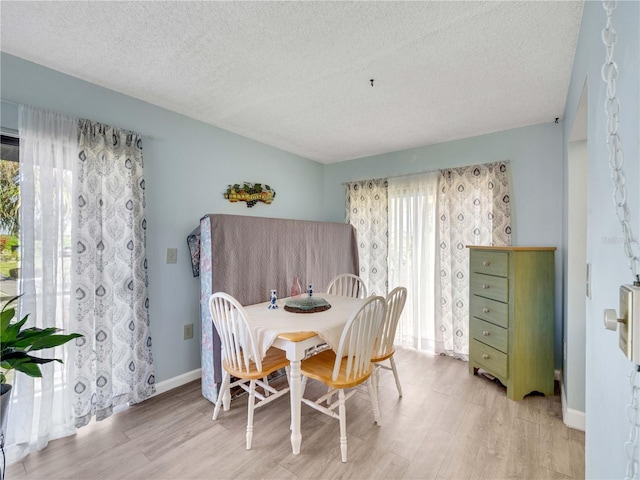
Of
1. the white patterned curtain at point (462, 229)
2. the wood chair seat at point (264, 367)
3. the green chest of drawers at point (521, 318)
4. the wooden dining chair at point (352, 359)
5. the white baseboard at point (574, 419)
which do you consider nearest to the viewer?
the wooden dining chair at point (352, 359)

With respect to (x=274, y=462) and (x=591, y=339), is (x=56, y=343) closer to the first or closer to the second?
(x=274, y=462)

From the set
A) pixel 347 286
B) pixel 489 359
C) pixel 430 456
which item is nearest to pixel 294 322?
pixel 430 456

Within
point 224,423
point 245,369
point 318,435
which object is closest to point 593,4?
point 245,369

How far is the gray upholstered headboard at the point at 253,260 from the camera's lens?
2.29 metres

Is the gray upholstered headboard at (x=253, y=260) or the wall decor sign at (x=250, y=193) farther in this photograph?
the wall decor sign at (x=250, y=193)

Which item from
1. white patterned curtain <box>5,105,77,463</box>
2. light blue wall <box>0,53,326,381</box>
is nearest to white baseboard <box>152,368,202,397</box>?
light blue wall <box>0,53,326,381</box>

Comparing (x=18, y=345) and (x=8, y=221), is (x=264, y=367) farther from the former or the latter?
(x=8, y=221)

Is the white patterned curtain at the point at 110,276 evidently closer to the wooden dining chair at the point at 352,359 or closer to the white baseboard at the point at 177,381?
the white baseboard at the point at 177,381

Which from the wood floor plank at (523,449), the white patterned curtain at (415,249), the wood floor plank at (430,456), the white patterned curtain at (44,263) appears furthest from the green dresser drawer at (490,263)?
the white patterned curtain at (44,263)

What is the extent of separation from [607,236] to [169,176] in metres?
2.78

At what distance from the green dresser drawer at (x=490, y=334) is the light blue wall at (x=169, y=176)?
2.54 metres

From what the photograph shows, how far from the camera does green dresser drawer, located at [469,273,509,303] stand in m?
2.42

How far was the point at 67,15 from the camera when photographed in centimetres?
146

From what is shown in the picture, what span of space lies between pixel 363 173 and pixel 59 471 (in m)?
3.75
